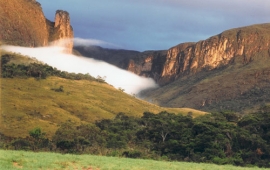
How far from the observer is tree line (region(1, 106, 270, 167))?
61.3 m

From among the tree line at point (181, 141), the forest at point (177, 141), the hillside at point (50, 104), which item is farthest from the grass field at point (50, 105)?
the tree line at point (181, 141)

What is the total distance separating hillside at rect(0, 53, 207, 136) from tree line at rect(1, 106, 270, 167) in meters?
10.4

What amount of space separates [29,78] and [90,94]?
1911 cm

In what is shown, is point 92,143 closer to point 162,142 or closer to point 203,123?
point 162,142

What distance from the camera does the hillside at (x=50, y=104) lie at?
84375 mm

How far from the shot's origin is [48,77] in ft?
440

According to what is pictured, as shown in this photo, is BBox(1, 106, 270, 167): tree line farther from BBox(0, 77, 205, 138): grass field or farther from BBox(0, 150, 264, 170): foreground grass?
BBox(0, 150, 264, 170): foreground grass

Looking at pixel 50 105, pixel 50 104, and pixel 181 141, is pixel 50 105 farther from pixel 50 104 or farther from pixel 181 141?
pixel 181 141

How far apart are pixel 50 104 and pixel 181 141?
4279cm

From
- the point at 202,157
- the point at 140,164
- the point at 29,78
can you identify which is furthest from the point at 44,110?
the point at 140,164

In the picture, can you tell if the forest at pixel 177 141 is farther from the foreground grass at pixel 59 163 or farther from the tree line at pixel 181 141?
the foreground grass at pixel 59 163

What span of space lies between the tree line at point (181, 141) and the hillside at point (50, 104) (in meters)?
10.4

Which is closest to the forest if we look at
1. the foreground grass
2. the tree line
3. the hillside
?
the tree line

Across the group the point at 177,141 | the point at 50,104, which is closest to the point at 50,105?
the point at 50,104
